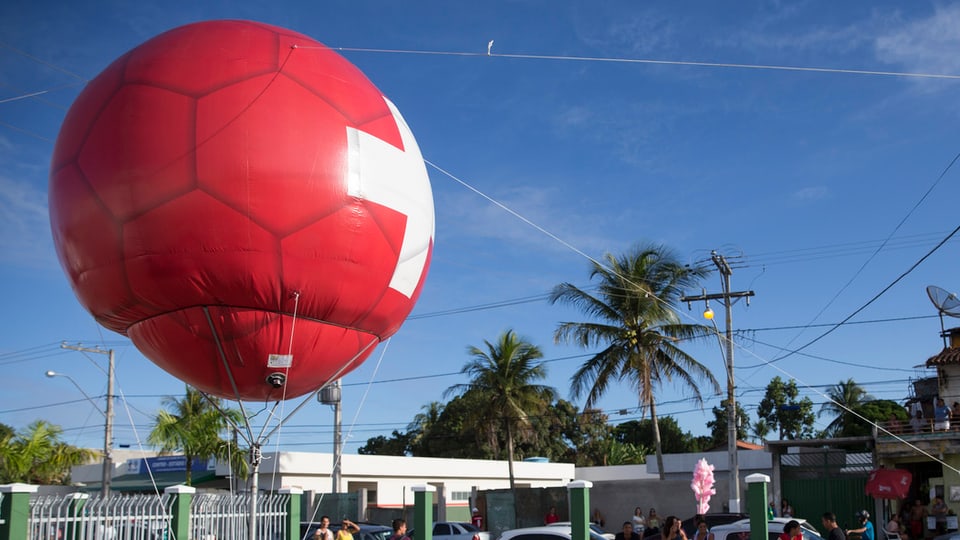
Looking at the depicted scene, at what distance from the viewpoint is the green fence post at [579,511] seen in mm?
13938

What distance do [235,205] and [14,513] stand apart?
4835mm

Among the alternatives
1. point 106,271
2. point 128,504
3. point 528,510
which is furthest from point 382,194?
point 528,510

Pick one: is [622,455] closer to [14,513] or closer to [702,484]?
[702,484]

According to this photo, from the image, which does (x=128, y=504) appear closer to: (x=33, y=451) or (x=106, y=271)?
(x=106, y=271)

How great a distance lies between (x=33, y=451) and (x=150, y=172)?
33.7 meters

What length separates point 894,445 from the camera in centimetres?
2619

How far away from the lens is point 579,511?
14.0m

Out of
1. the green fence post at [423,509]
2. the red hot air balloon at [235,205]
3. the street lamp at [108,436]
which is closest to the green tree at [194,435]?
the street lamp at [108,436]

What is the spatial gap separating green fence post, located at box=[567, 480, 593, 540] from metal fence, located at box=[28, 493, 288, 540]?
15.6 ft

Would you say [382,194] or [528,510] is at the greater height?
[382,194]

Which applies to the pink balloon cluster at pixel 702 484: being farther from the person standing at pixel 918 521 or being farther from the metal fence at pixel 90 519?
the metal fence at pixel 90 519

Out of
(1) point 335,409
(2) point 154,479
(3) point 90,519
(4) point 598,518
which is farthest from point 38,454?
(3) point 90,519

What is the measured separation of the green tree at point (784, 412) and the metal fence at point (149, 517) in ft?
193

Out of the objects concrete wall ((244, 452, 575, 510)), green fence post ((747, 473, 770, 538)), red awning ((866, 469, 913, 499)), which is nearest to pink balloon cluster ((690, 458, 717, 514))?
red awning ((866, 469, 913, 499))
